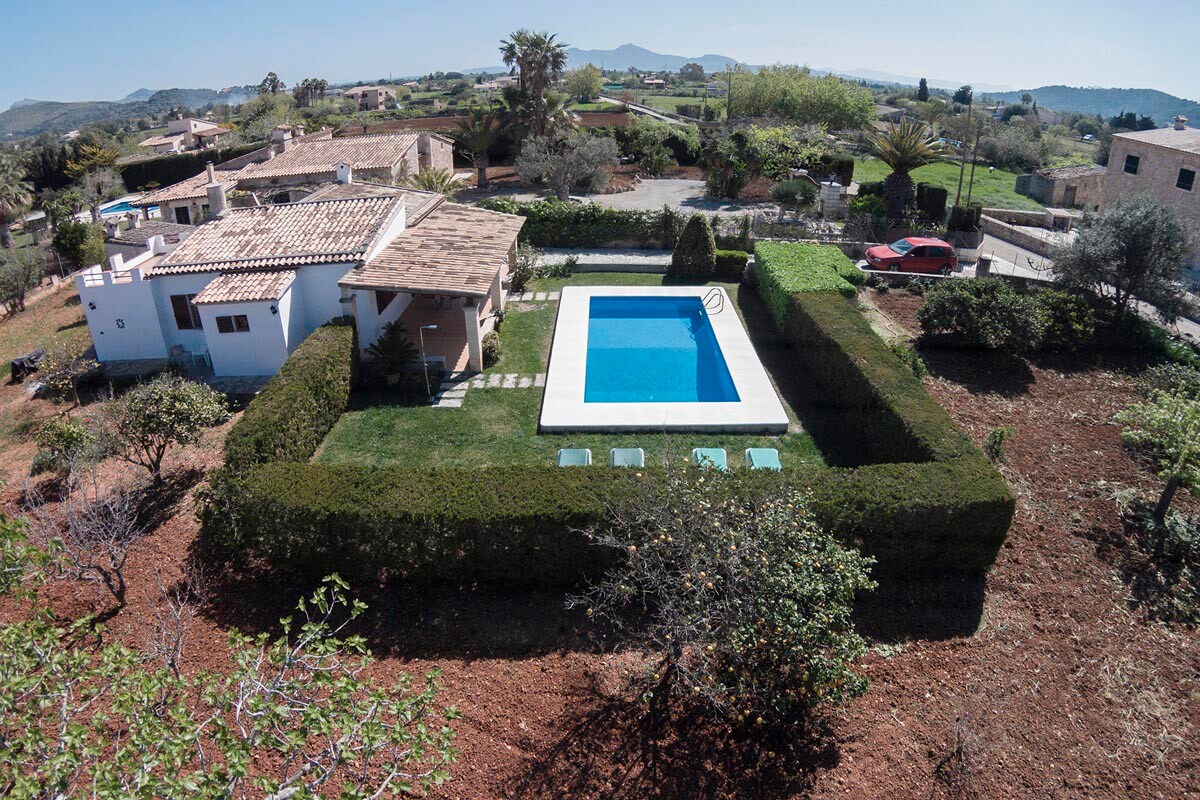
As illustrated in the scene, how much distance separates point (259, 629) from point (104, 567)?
135 inches

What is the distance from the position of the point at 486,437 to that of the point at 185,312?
1035 centimetres

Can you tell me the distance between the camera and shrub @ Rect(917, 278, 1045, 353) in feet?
61.6

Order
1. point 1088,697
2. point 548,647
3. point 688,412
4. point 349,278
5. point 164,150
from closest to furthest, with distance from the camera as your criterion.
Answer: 1. point 1088,697
2. point 548,647
3. point 688,412
4. point 349,278
5. point 164,150

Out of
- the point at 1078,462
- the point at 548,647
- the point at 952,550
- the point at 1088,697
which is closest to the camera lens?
the point at 1088,697

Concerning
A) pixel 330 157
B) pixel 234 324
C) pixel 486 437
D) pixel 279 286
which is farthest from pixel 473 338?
pixel 330 157

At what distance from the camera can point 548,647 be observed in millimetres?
10195

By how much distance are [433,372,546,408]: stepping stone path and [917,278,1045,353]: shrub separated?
11.2 m

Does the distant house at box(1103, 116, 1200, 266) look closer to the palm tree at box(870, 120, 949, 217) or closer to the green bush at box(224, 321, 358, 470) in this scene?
the palm tree at box(870, 120, 949, 217)

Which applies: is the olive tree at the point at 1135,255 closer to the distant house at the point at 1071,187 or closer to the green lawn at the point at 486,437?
the green lawn at the point at 486,437

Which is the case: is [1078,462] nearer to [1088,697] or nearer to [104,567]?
[1088,697]

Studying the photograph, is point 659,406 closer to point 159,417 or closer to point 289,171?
point 159,417

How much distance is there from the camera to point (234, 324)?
18.2 metres

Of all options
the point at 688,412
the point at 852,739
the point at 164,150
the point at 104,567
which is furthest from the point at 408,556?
the point at 164,150

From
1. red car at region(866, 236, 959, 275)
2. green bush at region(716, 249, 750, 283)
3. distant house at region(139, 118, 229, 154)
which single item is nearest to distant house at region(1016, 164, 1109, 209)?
red car at region(866, 236, 959, 275)
